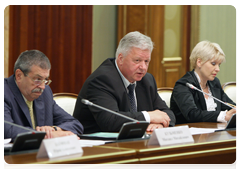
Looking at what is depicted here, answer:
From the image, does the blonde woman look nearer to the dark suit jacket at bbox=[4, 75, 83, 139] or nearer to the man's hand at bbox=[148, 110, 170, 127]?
the man's hand at bbox=[148, 110, 170, 127]

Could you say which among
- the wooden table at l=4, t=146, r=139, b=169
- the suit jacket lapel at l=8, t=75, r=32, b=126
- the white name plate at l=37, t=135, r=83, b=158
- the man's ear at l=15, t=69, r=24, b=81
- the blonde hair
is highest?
the blonde hair

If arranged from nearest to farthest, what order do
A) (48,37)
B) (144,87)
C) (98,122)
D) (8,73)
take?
1. (98,122)
2. (144,87)
3. (8,73)
4. (48,37)

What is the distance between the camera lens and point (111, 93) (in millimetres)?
2477

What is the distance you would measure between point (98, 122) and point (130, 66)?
468 mm

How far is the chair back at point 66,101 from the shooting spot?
2.76m

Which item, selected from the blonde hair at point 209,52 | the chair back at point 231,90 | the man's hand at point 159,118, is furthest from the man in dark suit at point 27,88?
the chair back at point 231,90

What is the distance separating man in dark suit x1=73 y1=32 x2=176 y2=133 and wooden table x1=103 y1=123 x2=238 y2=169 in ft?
1.80

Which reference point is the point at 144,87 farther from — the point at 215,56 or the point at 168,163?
the point at 168,163

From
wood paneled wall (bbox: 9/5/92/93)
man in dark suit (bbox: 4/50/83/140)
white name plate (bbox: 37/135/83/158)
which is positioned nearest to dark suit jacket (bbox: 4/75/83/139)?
man in dark suit (bbox: 4/50/83/140)

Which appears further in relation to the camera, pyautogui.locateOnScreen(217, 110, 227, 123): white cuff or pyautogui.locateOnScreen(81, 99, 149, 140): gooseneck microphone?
pyautogui.locateOnScreen(217, 110, 227, 123): white cuff

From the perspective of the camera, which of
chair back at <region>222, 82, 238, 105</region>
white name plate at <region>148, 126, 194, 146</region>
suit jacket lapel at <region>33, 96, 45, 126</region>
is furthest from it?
chair back at <region>222, 82, 238, 105</region>

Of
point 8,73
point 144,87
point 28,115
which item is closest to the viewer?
point 28,115

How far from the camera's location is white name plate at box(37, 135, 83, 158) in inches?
54.6
